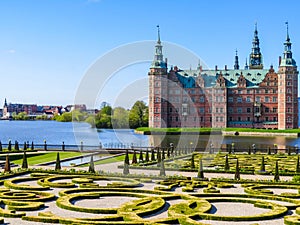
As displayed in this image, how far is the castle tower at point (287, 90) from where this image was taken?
113 metres

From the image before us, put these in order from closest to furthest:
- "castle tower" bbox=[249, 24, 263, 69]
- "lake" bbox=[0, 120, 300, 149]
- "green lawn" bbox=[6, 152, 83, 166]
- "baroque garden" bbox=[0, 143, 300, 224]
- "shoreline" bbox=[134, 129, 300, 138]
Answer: "baroque garden" bbox=[0, 143, 300, 224], "green lawn" bbox=[6, 152, 83, 166], "lake" bbox=[0, 120, 300, 149], "shoreline" bbox=[134, 129, 300, 138], "castle tower" bbox=[249, 24, 263, 69]

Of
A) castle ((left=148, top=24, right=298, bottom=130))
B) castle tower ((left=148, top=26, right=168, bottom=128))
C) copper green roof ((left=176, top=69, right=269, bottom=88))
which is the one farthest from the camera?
copper green roof ((left=176, top=69, right=269, bottom=88))

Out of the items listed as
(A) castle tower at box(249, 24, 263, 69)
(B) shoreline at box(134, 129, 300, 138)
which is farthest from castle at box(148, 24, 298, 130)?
(A) castle tower at box(249, 24, 263, 69)

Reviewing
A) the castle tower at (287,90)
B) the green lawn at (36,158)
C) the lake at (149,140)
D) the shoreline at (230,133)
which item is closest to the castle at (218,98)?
the castle tower at (287,90)

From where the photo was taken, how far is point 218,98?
4764 inches

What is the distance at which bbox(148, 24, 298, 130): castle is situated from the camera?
11769 cm

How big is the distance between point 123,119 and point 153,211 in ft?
253

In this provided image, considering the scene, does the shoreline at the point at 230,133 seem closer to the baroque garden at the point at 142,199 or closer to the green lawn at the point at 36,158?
the green lawn at the point at 36,158

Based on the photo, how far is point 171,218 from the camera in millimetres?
15758

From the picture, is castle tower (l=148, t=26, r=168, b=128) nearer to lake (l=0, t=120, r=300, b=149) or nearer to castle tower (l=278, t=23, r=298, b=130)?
lake (l=0, t=120, r=300, b=149)

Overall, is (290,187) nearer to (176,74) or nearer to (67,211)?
(67,211)

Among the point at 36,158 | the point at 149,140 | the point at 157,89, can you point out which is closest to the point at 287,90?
the point at 157,89

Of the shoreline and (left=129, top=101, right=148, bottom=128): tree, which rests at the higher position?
(left=129, top=101, right=148, bottom=128): tree

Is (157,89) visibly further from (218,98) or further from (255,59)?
(255,59)
